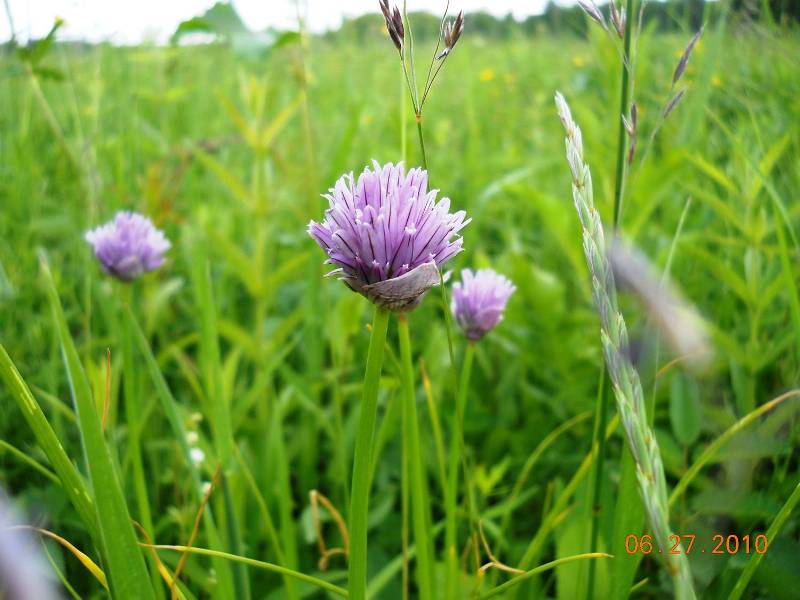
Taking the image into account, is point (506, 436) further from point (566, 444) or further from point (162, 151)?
point (162, 151)

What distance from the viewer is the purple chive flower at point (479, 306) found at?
707 mm

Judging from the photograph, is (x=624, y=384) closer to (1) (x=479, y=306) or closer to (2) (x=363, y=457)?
(2) (x=363, y=457)

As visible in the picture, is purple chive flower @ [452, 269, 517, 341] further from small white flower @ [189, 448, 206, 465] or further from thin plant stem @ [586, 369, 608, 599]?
small white flower @ [189, 448, 206, 465]

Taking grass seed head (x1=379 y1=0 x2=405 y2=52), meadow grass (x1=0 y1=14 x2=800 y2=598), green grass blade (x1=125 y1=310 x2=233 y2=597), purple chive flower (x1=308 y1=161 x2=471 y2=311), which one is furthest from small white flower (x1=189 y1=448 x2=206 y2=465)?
grass seed head (x1=379 y1=0 x2=405 y2=52)

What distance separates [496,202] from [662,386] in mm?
1036

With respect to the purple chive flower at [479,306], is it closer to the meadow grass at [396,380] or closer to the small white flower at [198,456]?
the meadow grass at [396,380]

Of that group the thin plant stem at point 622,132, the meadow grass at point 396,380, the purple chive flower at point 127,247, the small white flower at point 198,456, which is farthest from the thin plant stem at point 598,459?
the purple chive flower at point 127,247

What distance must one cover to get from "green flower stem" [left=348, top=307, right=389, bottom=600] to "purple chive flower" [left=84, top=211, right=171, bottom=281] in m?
0.53

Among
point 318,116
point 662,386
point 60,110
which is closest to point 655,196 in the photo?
point 662,386

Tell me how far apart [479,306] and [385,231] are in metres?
0.31

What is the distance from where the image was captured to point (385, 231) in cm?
42

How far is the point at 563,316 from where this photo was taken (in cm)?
112

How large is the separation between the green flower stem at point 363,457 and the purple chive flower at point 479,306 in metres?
0.31
